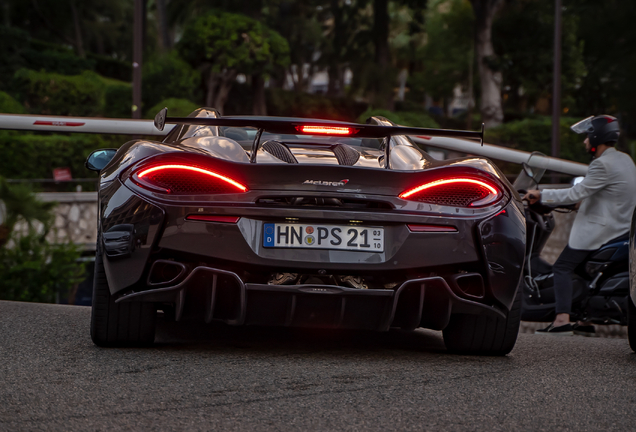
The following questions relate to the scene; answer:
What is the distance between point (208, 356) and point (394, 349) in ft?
3.49

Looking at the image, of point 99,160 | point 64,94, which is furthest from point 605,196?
point 64,94

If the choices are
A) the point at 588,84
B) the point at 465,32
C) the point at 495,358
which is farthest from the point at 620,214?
the point at 465,32

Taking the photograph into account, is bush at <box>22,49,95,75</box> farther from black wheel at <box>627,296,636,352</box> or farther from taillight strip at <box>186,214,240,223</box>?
taillight strip at <box>186,214,240,223</box>

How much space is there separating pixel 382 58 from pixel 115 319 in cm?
3288

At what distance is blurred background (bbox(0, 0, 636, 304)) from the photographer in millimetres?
21391

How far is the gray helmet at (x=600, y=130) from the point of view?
6.87 metres

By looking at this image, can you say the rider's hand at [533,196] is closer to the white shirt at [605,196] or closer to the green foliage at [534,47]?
the white shirt at [605,196]

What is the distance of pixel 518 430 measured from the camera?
2.87 metres

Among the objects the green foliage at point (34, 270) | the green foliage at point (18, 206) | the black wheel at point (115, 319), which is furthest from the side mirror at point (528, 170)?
the green foliage at point (34, 270)

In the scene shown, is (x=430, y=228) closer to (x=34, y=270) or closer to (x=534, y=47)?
(x=34, y=270)

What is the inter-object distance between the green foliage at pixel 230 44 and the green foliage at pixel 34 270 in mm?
18997

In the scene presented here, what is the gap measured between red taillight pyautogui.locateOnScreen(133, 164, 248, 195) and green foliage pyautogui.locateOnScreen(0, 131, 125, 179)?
688 inches

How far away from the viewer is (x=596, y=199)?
6.89 metres

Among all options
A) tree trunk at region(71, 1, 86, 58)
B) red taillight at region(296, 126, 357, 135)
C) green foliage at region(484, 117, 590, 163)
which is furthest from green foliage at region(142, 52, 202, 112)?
red taillight at region(296, 126, 357, 135)
